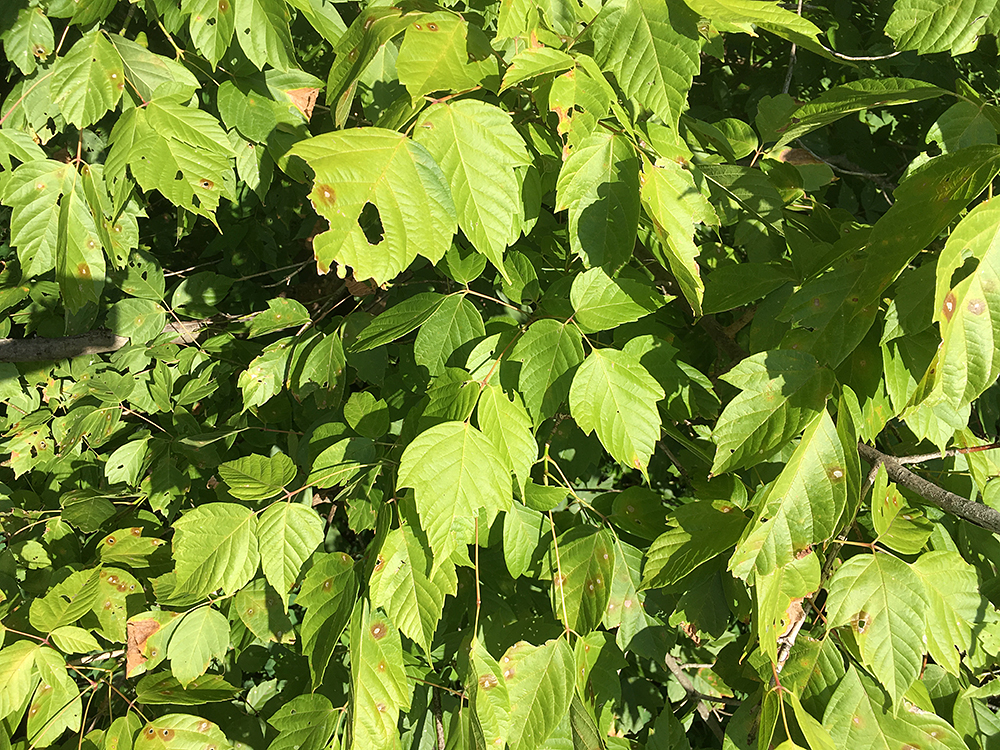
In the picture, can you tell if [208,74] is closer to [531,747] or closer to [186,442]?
[186,442]

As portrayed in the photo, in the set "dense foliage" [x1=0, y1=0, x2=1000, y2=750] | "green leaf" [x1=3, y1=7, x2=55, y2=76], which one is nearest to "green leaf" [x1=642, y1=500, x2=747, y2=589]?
"dense foliage" [x1=0, y1=0, x2=1000, y2=750]

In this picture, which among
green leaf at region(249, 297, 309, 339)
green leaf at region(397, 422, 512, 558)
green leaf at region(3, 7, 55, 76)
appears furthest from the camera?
green leaf at region(249, 297, 309, 339)

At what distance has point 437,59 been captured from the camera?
1.02 metres

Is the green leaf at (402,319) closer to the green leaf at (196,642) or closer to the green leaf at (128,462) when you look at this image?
the green leaf at (196,642)

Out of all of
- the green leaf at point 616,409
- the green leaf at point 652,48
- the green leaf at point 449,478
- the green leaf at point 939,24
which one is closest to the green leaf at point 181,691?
the green leaf at point 449,478

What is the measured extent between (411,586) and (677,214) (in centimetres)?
79

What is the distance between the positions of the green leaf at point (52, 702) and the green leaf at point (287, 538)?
0.61 meters

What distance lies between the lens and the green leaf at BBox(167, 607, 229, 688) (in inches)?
58.3

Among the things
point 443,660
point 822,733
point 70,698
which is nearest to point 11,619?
point 70,698

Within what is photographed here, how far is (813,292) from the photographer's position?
117 centimetres

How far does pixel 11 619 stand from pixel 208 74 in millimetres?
1415

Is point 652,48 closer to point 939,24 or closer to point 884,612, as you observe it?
point 939,24

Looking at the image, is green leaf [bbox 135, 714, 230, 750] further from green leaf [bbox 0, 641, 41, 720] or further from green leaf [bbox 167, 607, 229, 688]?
green leaf [bbox 0, 641, 41, 720]

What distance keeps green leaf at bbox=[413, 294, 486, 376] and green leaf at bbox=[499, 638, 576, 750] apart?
0.56 meters
